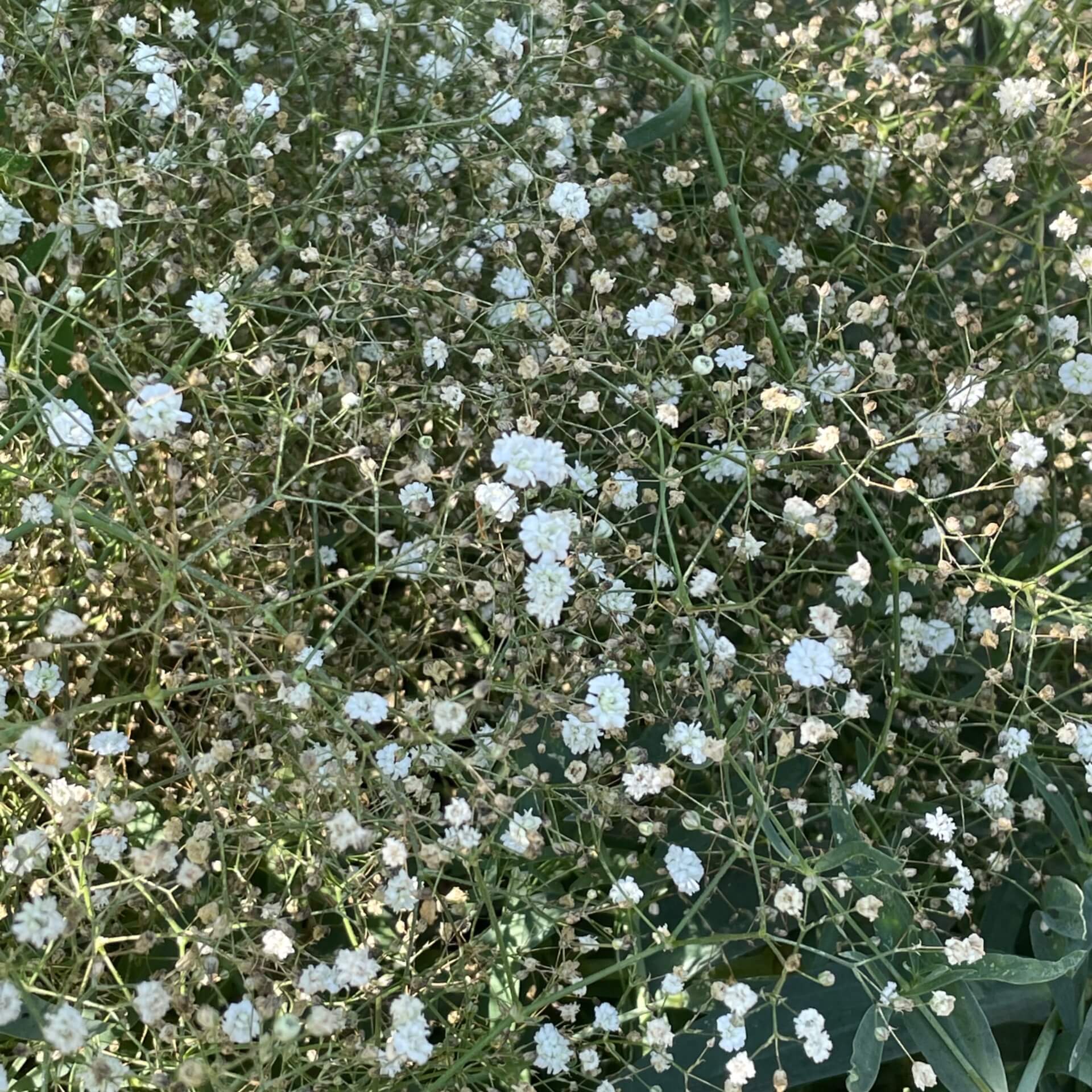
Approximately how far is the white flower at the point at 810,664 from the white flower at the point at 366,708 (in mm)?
305

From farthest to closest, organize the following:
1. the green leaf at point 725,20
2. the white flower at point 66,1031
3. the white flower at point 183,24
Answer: the green leaf at point 725,20 → the white flower at point 183,24 → the white flower at point 66,1031

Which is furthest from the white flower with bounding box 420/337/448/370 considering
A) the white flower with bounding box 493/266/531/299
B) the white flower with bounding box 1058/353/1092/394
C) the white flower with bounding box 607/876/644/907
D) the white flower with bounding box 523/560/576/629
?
the white flower with bounding box 1058/353/1092/394

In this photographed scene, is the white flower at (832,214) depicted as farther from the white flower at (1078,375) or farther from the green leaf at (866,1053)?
the green leaf at (866,1053)

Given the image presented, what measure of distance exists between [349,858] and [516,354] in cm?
44

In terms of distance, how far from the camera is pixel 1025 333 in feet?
3.41

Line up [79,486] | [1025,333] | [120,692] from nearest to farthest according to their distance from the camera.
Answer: [79,486]
[120,692]
[1025,333]

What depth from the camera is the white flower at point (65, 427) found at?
2.33 ft

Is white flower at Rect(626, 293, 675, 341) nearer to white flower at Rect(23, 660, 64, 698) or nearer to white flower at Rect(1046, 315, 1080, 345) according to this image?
white flower at Rect(1046, 315, 1080, 345)

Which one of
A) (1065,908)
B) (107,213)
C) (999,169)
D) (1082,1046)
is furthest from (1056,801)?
(107,213)

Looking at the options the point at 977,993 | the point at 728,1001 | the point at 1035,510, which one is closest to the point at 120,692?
the point at 728,1001

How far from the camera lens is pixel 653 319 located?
877 millimetres

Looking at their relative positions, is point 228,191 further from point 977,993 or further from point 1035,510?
point 977,993

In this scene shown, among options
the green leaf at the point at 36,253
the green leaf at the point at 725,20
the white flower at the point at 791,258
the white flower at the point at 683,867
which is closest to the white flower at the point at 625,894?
the white flower at the point at 683,867

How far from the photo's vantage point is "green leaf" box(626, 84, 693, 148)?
960mm
